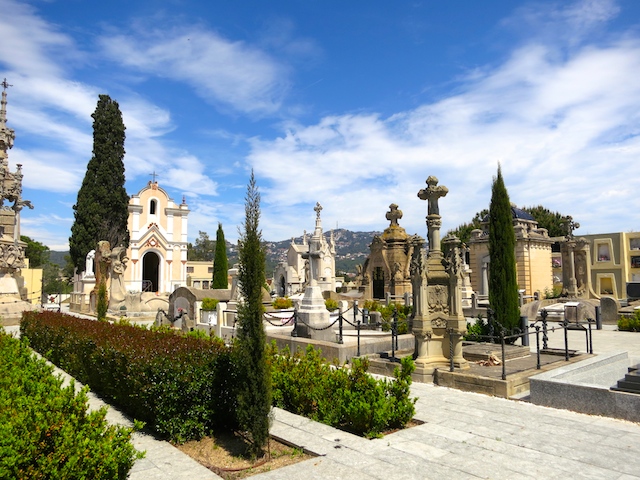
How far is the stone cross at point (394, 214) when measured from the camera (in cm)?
3438

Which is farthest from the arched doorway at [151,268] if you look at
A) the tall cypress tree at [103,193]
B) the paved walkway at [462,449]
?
the paved walkway at [462,449]

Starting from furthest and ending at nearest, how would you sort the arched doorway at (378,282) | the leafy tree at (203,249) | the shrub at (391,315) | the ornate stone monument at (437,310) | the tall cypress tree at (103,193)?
the leafy tree at (203,249) → the tall cypress tree at (103,193) → the arched doorway at (378,282) → the shrub at (391,315) → the ornate stone monument at (437,310)

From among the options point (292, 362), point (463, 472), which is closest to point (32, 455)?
point (463, 472)

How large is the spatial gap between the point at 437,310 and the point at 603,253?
4199 cm

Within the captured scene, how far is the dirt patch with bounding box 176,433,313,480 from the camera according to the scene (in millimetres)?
4674

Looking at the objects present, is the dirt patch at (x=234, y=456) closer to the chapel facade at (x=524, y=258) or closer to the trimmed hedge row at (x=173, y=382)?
the trimmed hedge row at (x=173, y=382)

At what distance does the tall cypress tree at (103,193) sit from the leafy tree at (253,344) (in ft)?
124

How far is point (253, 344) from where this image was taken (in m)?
5.11

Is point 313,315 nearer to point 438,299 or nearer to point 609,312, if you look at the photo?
point 438,299

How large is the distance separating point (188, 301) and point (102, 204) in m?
22.1

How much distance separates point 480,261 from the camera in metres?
33.1

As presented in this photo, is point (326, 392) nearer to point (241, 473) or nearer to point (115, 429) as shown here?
point (241, 473)

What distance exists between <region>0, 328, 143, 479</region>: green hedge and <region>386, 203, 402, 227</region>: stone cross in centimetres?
3148

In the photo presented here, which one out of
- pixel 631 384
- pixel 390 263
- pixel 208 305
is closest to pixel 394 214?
pixel 390 263
